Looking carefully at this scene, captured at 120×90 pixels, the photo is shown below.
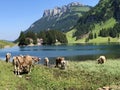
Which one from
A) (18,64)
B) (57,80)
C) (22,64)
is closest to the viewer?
(57,80)

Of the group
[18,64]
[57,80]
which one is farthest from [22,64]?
[57,80]

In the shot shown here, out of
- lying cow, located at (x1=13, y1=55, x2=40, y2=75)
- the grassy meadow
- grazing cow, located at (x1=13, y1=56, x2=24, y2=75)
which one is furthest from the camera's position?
lying cow, located at (x1=13, y1=55, x2=40, y2=75)

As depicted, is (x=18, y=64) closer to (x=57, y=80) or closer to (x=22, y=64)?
(x=22, y=64)

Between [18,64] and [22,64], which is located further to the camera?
[22,64]

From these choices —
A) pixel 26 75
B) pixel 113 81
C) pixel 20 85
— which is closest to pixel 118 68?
pixel 113 81

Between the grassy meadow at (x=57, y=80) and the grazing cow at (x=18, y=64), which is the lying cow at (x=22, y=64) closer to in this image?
the grazing cow at (x=18, y=64)

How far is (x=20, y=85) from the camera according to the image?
34.2 metres

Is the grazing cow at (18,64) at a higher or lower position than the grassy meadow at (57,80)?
higher

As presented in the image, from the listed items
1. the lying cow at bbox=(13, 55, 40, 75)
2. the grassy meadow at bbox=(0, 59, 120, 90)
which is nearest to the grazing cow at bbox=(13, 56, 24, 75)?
the lying cow at bbox=(13, 55, 40, 75)

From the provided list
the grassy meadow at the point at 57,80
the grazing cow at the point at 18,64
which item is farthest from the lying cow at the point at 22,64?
the grassy meadow at the point at 57,80

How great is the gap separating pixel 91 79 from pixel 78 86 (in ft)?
14.2

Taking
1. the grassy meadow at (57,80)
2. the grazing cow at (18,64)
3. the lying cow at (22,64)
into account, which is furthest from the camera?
the lying cow at (22,64)

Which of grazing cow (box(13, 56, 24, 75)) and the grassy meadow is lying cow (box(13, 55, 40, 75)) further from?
the grassy meadow

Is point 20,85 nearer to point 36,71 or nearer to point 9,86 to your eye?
point 9,86
